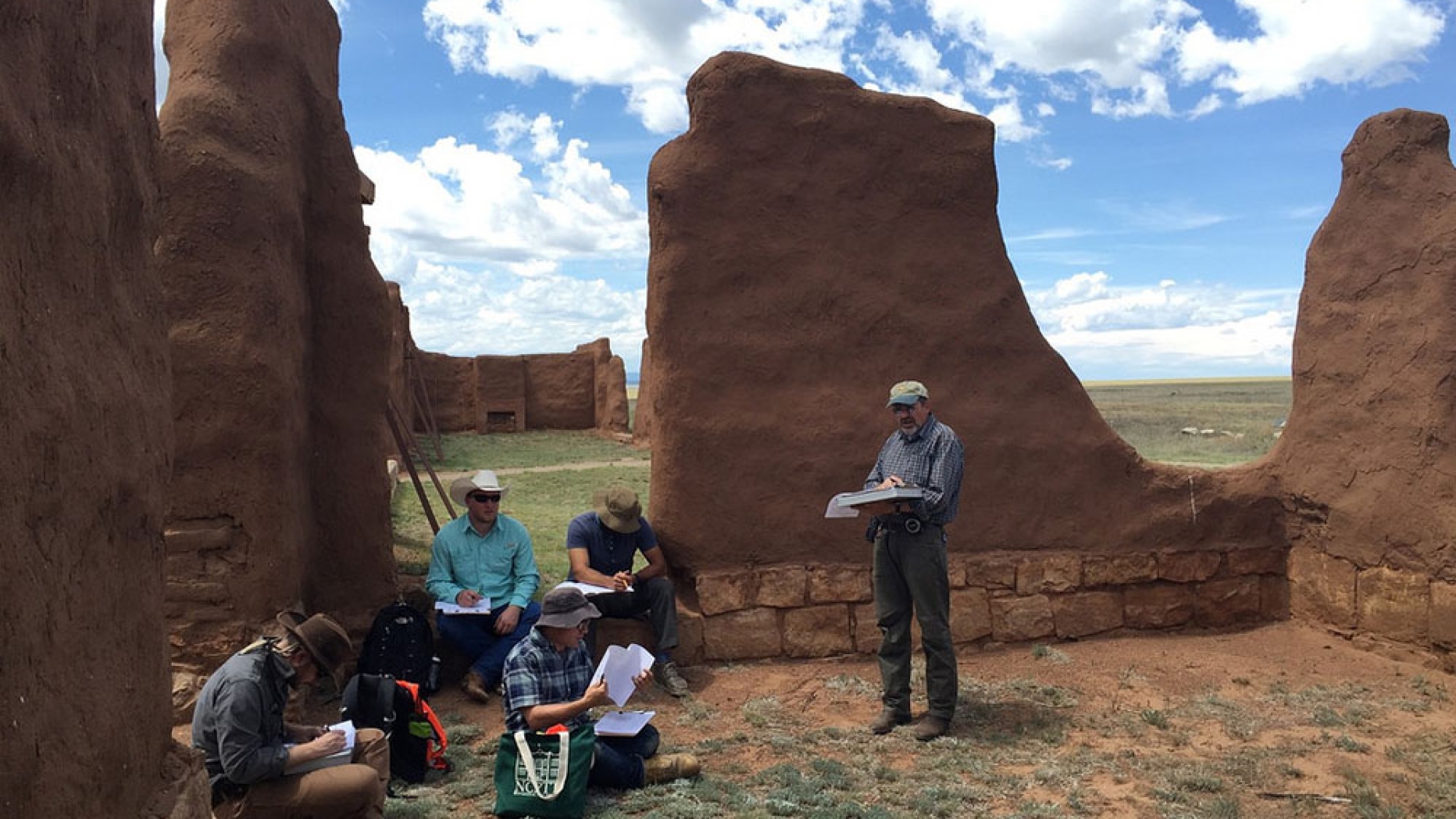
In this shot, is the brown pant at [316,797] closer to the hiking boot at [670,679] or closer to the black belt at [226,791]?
the black belt at [226,791]

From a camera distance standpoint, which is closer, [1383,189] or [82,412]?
[82,412]

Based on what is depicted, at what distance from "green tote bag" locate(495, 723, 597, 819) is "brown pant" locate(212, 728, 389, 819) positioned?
576 mm

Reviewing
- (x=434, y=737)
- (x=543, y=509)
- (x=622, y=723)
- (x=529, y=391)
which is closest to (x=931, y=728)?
(x=622, y=723)

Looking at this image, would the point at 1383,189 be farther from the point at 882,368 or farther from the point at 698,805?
the point at 698,805

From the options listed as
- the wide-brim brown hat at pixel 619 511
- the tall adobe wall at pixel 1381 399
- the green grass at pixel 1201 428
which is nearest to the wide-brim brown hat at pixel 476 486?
the wide-brim brown hat at pixel 619 511

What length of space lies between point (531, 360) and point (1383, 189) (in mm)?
22800

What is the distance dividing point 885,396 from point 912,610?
202 cm

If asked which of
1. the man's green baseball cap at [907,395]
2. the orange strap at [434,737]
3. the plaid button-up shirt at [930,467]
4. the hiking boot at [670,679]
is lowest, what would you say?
the hiking boot at [670,679]

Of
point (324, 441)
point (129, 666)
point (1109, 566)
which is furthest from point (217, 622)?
point (1109, 566)

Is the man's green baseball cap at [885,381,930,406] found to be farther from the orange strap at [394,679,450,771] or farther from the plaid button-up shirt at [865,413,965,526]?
the orange strap at [394,679,450,771]

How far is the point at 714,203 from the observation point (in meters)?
7.52

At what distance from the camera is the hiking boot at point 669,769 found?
17.4 ft

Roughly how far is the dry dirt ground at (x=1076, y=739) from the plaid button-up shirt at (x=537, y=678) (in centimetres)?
65

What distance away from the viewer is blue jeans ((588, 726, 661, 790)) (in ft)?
16.9
